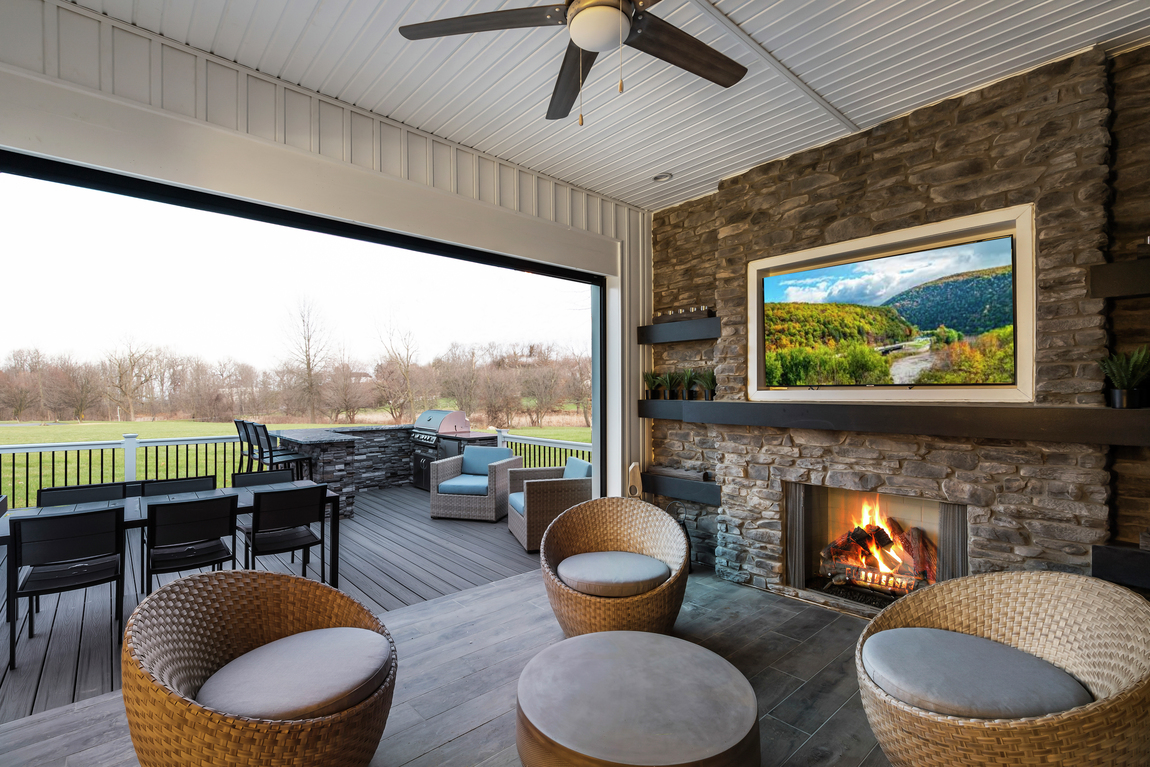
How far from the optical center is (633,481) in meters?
4.41

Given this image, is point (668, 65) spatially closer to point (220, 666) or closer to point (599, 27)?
point (599, 27)

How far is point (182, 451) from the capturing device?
21.2 feet

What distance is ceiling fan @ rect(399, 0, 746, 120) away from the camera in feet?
Result: 5.49

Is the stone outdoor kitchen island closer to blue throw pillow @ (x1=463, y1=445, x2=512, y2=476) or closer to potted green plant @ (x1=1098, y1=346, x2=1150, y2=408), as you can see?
potted green plant @ (x1=1098, y1=346, x2=1150, y2=408)

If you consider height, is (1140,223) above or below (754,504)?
above

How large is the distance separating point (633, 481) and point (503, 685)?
2.22 m

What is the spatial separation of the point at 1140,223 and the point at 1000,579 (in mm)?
1877

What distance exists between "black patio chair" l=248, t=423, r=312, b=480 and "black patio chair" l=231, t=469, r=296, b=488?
6.77ft

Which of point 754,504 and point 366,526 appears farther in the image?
point 366,526

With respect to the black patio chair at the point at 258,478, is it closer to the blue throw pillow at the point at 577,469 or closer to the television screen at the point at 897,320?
the blue throw pillow at the point at 577,469

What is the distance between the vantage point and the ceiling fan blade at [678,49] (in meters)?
1.76

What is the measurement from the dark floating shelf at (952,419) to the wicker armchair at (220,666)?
269cm

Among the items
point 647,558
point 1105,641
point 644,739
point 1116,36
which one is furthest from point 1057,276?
point 644,739

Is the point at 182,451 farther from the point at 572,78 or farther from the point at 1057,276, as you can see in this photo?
the point at 1057,276
